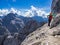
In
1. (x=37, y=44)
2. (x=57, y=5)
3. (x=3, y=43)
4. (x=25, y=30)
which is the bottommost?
(x=3, y=43)

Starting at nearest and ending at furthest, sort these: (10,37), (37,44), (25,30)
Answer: (37,44)
(25,30)
(10,37)

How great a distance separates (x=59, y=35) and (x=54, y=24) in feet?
34.0

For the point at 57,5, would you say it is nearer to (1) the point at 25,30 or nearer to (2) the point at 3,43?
(1) the point at 25,30

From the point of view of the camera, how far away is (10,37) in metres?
197

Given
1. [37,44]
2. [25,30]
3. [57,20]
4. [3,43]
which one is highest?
[57,20]

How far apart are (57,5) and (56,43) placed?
111 ft

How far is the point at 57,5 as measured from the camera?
59062mm

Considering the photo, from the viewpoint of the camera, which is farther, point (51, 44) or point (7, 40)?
point (7, 40)

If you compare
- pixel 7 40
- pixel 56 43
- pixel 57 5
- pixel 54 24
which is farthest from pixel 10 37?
pixel 56 43

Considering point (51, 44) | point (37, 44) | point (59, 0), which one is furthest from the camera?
point (59, 0)

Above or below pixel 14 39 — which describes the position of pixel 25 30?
above

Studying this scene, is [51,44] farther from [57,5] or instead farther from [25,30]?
[25,30]

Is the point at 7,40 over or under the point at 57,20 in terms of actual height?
under

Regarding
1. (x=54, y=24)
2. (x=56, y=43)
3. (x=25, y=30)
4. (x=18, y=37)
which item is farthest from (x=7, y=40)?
(x=56, y=43)
